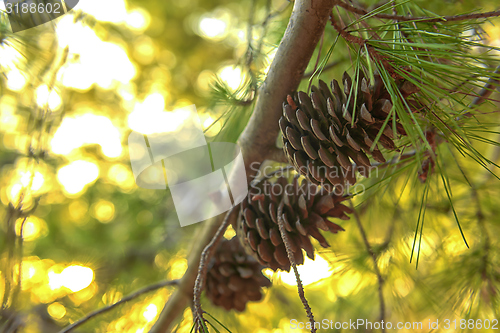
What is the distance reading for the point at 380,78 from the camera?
230 mm

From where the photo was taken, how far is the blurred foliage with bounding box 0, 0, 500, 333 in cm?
39

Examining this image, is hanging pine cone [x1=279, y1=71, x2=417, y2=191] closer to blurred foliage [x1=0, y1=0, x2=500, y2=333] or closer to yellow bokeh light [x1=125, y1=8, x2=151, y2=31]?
blurred foliage [x1=0, y1=0, x2=500, y2=333]

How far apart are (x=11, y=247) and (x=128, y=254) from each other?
611 mm

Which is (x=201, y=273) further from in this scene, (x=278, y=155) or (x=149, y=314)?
(x=149, y=314)

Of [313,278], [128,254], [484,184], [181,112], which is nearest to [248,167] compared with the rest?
[181,112]

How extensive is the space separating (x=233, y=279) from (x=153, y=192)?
61 cm

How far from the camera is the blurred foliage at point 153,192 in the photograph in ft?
1.26

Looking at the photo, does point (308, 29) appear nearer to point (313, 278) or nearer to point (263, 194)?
point (263, 194)

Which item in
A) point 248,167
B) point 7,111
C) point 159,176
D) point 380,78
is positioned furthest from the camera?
point 7,111

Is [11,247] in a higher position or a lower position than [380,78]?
lower

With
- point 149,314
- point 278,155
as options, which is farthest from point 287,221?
point 149,314

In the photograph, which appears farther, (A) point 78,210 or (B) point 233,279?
(A) point 78,210

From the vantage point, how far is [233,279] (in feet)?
1.32

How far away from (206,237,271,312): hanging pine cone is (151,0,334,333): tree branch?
0.03 meters
